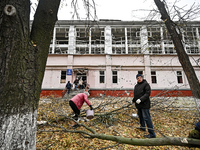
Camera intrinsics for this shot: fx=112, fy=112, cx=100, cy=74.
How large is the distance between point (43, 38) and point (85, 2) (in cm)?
273

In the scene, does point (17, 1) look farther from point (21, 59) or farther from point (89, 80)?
point (89, 80)

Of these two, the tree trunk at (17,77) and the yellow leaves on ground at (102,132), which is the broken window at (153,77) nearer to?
the yellow leaves on ground at (102,132)

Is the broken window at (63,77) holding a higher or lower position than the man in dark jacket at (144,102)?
higher

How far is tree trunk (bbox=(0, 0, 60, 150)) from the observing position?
137 cm

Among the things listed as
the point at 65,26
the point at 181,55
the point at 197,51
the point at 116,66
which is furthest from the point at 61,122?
the point at 197,51

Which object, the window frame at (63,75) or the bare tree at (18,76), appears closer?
the bare tree at (18,76)

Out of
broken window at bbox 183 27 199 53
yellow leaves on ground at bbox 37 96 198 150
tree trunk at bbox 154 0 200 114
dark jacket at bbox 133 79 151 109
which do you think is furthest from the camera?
broken window at bbox 183 27 199 53

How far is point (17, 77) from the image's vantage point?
4.79 feet

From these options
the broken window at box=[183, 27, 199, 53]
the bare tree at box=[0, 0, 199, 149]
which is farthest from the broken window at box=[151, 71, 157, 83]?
the bare tree at box=[0, 0, 199, 149]

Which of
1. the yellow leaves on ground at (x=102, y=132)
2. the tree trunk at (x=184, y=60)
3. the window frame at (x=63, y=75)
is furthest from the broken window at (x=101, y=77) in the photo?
the tree trunk at (x=184, y=60)

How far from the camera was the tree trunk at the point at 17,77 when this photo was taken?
1368mm

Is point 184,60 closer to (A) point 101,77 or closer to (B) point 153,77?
(A) point 101,77

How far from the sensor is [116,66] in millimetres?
15680

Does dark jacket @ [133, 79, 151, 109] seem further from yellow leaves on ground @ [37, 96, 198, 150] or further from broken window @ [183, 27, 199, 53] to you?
broken window @ [183, 27, 199, 53]
